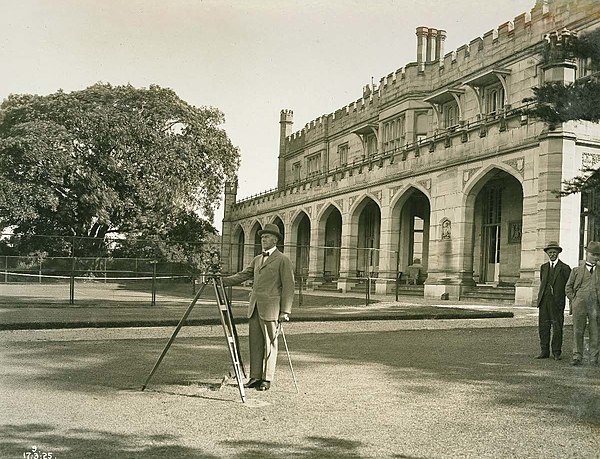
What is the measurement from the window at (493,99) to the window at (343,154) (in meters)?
12.9

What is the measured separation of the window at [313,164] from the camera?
40.7 metres

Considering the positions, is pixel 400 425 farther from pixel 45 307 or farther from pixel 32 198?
pixel 32 198

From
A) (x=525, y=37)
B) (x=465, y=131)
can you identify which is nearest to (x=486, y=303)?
(x=465, y=131)

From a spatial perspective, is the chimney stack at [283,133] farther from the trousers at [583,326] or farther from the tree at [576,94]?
the trousers at [583,326]

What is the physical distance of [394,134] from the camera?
102ft

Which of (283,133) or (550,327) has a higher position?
(283,133)

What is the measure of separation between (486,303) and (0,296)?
1384 centimetres

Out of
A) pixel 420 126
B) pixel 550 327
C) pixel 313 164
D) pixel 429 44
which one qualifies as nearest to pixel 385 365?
pixel 550 327

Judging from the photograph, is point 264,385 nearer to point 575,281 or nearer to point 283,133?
point 575,281

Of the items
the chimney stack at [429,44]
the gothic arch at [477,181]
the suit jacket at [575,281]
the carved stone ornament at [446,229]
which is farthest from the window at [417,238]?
the suit jacket at [575,281]

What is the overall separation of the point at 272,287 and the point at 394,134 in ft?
83.3

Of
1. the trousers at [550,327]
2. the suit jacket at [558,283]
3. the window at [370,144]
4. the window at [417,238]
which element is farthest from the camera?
the window at [370,144]

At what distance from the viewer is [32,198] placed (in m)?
26.9

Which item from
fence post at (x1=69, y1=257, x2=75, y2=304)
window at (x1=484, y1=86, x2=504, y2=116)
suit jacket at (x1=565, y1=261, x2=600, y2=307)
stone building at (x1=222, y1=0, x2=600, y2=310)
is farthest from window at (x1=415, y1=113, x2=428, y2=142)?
suit jacket at (x1=565, y1=261, x2=600, y2=307)
